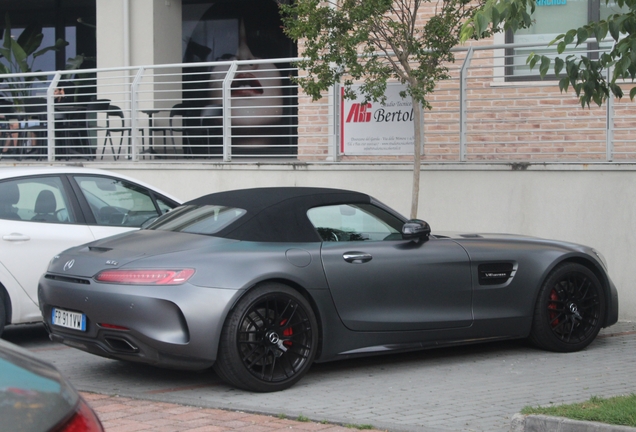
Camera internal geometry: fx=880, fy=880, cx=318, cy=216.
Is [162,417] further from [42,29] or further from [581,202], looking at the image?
[42,29]

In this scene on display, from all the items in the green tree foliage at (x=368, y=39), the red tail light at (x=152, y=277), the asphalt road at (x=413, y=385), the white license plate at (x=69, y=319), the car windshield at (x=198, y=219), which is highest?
the green tree foliage at (x=368, y=39)

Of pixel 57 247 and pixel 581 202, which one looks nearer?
pixel 57 247

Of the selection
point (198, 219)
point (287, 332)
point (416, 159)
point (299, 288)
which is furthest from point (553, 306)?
point (198, 219)

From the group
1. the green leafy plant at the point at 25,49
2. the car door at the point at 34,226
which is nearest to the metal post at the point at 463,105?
the car door at the point at 34,226

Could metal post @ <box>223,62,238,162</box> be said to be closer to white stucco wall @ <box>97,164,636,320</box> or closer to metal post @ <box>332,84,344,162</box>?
white stucco wall @ <box>97,164,636,320</box>

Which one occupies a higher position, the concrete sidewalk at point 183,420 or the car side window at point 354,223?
the car side window at point 354,223

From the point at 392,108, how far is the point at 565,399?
527 centimetres

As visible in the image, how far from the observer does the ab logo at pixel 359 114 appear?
10562mm

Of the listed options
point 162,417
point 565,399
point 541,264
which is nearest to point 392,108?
point 541,264

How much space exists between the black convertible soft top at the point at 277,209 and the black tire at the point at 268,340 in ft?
1.48

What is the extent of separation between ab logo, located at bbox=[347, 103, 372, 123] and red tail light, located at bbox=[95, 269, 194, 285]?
17.2 feet

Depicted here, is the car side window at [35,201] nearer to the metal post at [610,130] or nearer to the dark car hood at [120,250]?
the dark car hood at [120,250]

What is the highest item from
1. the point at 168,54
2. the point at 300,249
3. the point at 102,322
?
the point at 168,54

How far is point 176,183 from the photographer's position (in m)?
11.6
